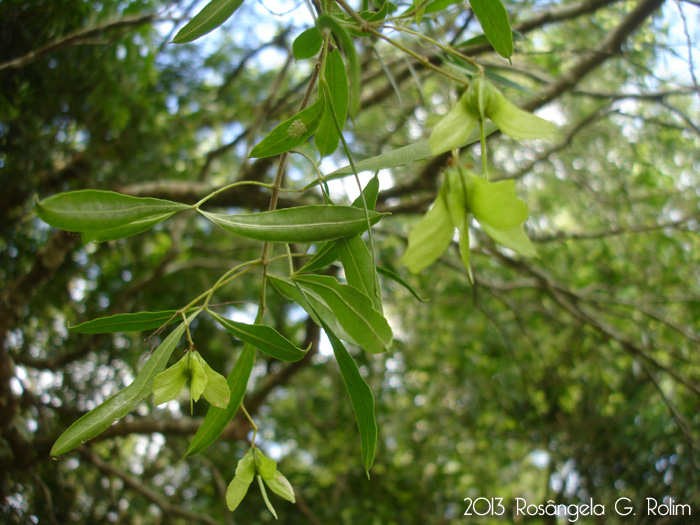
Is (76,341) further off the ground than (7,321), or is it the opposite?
(7,321)

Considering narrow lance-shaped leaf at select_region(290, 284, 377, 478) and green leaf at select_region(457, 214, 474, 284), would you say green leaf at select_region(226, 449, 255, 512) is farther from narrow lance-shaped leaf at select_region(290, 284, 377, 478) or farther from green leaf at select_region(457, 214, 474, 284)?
green leaf at select_region(457, 214, 474, 284)

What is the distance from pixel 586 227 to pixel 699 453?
1699 mm

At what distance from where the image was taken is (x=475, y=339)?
248 cm

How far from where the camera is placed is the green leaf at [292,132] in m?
0.60

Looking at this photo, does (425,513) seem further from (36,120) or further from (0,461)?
(36,120)

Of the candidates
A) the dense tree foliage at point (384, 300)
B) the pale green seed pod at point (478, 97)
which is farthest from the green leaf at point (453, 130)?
the dense tree foliage at point (384, 300)

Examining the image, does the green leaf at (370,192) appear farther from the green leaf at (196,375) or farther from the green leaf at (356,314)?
the green leaf at (196,375)

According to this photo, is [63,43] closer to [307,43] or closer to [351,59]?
[307,43]

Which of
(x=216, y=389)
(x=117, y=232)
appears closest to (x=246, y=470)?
(x=216, y=389)

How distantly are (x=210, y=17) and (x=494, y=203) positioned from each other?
40cm

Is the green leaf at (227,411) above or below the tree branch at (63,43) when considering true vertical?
below

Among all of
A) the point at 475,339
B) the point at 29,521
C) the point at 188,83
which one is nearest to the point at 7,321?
the point at 29,521

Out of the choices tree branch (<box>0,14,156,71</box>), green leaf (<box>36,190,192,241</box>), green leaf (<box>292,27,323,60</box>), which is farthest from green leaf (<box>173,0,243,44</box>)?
tree branch (<box>0,14,156,71</box>)

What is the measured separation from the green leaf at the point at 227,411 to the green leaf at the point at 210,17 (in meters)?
0.42
